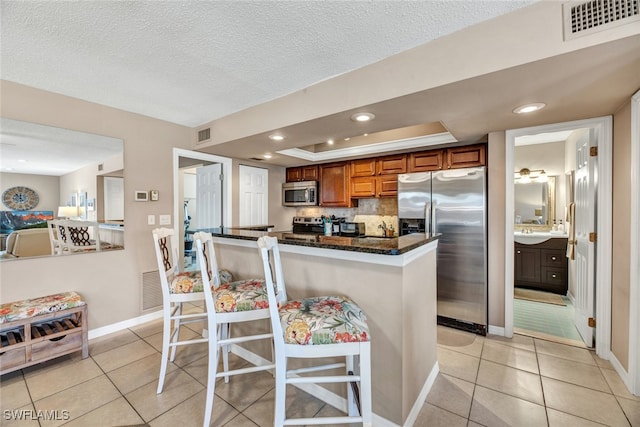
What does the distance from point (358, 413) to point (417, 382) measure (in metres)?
0.46

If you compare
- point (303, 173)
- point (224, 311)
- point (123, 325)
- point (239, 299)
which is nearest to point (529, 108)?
point (239, 299)

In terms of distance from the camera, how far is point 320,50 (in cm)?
185

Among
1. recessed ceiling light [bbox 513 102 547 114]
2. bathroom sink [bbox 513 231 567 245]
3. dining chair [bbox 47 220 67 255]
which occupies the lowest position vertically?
bathroom sink [bbox 513 231 567 245]

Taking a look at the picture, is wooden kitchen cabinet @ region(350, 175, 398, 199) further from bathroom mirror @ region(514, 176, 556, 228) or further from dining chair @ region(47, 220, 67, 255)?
dining chair @ region(47, 220, 67, 255)

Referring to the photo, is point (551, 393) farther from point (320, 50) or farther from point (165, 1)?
point (165, 1)

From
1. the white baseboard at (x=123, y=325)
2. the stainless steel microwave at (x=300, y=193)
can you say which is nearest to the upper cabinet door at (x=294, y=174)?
the stainless steel microwave at (x=300, y=193)

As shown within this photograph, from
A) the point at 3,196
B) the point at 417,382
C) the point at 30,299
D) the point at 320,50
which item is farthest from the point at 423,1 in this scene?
the point at 30,299

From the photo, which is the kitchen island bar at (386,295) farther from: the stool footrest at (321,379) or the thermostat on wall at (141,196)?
the thermostat on wall at (141,196)

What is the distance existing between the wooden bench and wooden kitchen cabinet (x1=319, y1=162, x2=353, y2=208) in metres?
3.41

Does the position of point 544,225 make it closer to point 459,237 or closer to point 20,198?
point 459,237

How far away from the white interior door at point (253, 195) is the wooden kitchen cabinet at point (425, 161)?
8.05 ft

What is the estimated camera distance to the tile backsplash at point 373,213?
176 inches

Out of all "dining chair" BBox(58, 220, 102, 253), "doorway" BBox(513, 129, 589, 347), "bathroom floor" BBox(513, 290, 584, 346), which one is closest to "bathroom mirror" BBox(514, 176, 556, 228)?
"doorway" BBox(513, 129, 589, 347)

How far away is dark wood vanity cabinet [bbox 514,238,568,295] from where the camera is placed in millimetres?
4109
